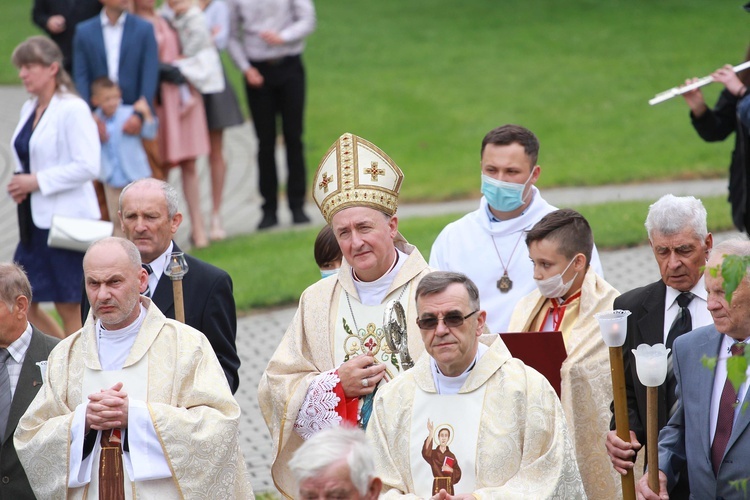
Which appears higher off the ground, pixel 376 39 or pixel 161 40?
pixel 161 40

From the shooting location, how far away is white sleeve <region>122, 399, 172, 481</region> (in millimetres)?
5355

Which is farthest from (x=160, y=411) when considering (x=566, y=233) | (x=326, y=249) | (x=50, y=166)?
(x=50, y=166)

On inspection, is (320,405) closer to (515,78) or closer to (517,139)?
(517,139)

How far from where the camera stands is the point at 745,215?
949 cm

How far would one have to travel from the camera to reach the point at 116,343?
5.63m

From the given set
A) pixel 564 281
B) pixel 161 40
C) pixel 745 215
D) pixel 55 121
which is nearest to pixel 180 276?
pixel 564 281

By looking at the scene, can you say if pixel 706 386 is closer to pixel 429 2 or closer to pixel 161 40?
pixel 161 40

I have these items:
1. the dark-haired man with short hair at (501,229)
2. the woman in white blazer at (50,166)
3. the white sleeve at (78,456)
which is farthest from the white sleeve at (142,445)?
the woman in white blazer at (50,166)

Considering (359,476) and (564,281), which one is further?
(564,281)

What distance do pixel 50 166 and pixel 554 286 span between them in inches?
171

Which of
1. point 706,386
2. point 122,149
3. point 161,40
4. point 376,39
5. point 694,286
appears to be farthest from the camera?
point 376,39

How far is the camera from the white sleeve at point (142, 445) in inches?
211

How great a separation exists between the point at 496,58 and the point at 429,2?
591cm

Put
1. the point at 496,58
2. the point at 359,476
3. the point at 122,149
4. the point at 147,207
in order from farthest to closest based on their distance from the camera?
1. the point at 496,58
2. the point at 122,149
3. the point at 147,207
4. the point at 359,476
